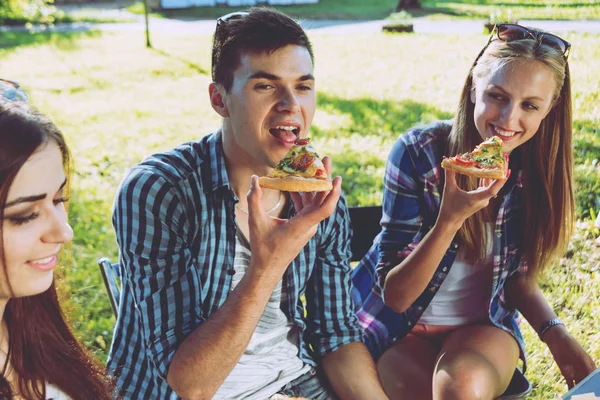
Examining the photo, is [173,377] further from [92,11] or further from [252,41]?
[92,11]

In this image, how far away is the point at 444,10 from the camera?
71.0 ft

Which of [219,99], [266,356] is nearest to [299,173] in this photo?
[219,99]

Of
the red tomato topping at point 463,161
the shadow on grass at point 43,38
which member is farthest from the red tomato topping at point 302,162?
the shadow on grass at point 43,38

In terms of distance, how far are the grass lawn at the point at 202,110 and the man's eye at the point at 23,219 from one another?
0.37m

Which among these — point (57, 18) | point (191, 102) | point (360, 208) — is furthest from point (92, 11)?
point (360, 208)

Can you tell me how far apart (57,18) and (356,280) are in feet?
65.7

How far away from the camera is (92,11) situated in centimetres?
2378

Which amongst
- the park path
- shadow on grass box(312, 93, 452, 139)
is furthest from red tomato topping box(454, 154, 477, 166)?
the park path

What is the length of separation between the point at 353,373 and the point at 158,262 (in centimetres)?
95

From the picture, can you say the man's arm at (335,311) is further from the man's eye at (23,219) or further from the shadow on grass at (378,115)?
the shadow on grass at (378,115)

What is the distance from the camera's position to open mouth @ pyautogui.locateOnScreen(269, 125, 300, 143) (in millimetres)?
2660

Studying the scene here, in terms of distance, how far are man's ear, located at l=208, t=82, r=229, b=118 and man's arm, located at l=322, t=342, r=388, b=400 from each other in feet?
3.64

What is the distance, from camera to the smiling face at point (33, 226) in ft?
6.07

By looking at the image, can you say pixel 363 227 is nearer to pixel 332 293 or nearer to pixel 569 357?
pixel 332 293
